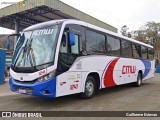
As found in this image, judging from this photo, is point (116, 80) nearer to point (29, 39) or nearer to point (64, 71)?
point (64, 71)

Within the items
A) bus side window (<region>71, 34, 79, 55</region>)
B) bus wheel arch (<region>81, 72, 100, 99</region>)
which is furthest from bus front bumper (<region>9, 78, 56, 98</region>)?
bus wheel arch (<region>81, 72, 100, 99</region>)

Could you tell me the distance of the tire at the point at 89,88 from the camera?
879 centimetres

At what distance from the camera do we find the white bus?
712cm

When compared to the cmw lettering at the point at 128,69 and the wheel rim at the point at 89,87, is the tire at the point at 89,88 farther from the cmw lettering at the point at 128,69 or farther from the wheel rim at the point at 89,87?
the cmw lettering at the point at 128,69

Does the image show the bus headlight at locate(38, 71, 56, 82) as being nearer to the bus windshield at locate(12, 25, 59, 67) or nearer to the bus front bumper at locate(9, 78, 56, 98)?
the bus front bumper at locate(9, 78, 56, 98)

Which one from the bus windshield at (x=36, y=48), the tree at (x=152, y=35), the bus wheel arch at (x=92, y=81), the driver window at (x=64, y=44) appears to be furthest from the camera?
the tree at (x=152, y=35)

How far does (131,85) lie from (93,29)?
271 inches

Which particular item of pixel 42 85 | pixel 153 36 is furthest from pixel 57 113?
pixel 153 36

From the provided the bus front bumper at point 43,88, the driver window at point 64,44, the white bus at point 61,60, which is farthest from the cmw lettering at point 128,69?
the bus front bumper at point 43,88

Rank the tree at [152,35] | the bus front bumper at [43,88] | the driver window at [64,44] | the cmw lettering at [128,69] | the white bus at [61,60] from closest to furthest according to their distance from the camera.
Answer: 1. the bus front bumper at [43,88]
2. the white bus at [61,60]
3. the driver window at [64,44]
4. the cmw lettering at [128,69]
5. the tree at [152,35]

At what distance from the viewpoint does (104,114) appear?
21.7 ft

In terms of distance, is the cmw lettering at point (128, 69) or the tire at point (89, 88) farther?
the cmw lettering at point (128, 69)

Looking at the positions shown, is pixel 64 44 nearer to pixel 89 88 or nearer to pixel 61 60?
pixel 61 60

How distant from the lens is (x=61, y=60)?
7.46 metres
